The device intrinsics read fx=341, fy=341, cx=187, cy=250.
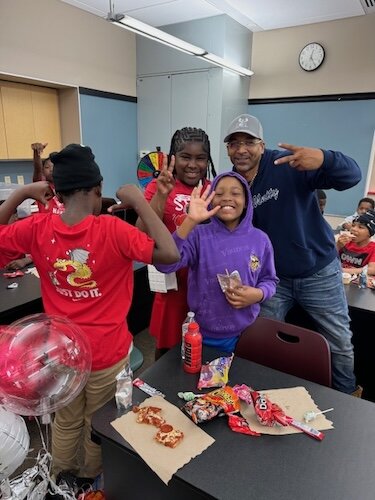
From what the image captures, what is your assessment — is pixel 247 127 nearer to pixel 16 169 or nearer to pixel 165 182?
pixel 165 182

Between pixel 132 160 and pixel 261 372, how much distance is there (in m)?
4.71

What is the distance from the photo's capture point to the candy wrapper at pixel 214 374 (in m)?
1.12

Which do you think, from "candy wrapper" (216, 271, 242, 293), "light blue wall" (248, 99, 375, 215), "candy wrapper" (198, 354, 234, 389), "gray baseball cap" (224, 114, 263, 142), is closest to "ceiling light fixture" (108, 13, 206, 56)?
"light blue wall" (248, 99, 375, 215)

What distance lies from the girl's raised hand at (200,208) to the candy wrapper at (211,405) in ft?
2.06

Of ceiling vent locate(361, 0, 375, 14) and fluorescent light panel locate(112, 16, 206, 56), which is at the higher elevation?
ceiling vent locate(361, 0, 375, 14)

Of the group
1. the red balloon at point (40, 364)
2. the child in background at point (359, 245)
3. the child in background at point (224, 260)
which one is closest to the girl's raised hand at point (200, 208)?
the child in background at point (224, 260)

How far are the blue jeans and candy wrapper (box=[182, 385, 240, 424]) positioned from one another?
769 millimetres

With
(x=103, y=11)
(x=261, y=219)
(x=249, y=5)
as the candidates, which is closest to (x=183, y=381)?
(x=261, y=219)

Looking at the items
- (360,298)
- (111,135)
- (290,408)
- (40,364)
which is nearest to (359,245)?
(360,298)

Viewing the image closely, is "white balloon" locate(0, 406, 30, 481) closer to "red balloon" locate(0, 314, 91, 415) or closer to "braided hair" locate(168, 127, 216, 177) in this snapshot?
"red balloon" locate(0, 314, 91, 415)

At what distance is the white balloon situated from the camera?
0.76 metres

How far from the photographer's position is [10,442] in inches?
30.3

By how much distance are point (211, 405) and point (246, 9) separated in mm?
4495

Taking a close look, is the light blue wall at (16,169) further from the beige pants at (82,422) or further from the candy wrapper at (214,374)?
the candy wrapper at (214,374)
